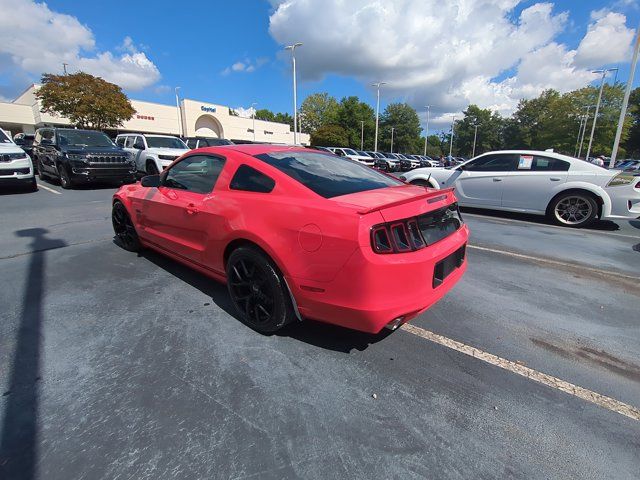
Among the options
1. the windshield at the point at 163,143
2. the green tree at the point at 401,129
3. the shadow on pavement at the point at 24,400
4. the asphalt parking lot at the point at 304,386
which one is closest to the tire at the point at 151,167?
the windshield at the point at 163,143

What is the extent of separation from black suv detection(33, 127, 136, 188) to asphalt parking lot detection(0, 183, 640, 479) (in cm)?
739

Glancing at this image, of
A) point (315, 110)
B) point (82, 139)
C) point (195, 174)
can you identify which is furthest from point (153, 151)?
point (315, 110)

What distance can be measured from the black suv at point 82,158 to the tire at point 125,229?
22.2 ft

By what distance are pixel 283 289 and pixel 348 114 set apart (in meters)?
76.2

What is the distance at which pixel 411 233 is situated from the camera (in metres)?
2.33

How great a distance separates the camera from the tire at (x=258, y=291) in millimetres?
2559

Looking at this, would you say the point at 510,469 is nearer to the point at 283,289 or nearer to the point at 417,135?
the point at 283,289

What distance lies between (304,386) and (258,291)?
83 centimetres

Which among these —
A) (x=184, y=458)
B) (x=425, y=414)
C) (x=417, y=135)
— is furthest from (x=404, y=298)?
(x=417, y=135)

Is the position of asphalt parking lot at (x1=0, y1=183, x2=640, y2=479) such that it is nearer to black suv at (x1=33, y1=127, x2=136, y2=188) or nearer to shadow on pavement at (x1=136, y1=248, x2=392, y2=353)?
shadow on pavement at (x1=136, y1=248, x2=392, y2=353)

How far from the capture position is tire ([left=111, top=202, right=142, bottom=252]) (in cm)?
455

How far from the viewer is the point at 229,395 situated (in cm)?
214

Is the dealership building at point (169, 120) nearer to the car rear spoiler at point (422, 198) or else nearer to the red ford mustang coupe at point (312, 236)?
the red ford mustang coupe at point (312, 236)

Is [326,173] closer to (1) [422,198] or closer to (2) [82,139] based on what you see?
(1) [422,198]
